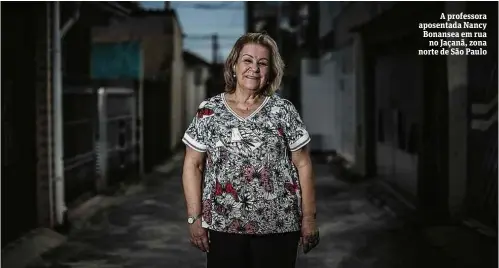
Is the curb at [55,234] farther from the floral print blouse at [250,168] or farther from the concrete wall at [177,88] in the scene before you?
the floral print blouse at [250,168]

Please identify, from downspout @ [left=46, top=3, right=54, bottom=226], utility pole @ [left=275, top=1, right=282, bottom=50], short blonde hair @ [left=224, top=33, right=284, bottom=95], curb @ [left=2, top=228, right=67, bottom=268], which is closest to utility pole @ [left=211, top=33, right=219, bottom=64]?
utility pole @ [left=275, top=1, right=282, bottom=50]

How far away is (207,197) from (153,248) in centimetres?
79

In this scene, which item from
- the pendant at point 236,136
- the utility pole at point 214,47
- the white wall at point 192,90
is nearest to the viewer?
the pendant at point 236,136

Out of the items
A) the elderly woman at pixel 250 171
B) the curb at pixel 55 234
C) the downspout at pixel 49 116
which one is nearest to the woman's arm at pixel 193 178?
the elderly woman at pixel 250 171

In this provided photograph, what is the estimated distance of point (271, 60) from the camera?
148cm

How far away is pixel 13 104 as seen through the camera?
2104 mm

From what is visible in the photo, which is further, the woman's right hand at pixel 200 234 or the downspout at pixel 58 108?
the downspout at pixel 58 108

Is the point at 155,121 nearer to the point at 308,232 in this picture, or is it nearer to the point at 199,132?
the point at 199,132

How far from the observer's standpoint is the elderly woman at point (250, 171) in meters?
1.41

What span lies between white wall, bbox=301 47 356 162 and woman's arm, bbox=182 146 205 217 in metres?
0.71

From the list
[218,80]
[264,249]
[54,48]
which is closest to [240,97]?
[264,249]

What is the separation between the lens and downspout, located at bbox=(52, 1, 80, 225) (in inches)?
85.7

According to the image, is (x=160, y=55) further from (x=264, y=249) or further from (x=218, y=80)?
(x=264, y=249)

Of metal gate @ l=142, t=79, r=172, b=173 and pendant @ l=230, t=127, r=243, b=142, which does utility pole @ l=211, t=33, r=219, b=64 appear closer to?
metal gate @ l=142, t=79, r=172, b=173
